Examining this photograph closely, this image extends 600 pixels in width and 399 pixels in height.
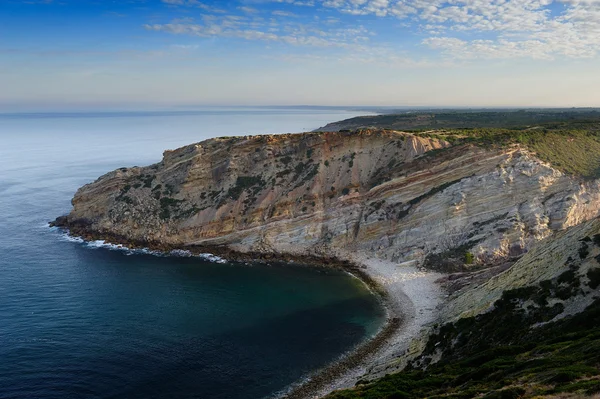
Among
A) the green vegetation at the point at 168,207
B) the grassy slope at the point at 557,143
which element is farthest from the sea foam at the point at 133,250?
the grassy slope at the point at 557,143

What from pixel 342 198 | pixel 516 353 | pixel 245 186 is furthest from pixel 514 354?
pixel 245 186

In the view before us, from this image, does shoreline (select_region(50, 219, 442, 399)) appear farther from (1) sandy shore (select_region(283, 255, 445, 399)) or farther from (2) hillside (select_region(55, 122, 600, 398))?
(2) hillside (select_region(55, 122, 600, 398))

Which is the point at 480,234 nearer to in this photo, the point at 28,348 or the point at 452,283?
the point at 452,283

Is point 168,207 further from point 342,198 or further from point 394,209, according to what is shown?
point 394,209

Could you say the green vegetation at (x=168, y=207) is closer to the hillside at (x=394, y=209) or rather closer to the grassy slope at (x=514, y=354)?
the hillside at (x=394, y=209)

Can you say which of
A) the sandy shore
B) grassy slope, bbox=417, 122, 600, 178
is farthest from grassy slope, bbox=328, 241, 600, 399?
grassy slope, bbox=417, 122, 600, 178

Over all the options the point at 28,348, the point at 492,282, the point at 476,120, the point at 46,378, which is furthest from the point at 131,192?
the point at 476,120

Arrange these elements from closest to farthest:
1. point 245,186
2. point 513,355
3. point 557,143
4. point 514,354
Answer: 1. point 513,355
2. point 514,354
3. point 557,143
4. point 245,186
